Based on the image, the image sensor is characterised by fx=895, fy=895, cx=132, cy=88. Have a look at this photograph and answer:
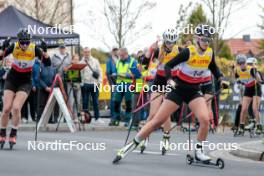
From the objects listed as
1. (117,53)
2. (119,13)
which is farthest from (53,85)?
(119,13)

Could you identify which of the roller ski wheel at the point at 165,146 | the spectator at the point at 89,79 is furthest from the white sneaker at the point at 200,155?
the spectator at the point at 89,79

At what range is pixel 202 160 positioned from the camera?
44.9ft

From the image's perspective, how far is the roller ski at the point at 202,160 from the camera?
13.4 m

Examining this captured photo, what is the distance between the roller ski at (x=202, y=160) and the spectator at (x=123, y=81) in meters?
9.71

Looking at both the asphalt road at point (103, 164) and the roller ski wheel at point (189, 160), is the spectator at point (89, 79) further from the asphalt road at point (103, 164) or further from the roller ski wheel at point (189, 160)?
the roller ski wheel at point (189, 160)

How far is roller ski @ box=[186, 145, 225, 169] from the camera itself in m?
13.4

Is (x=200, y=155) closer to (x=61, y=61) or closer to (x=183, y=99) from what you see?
(x=183, y=99)

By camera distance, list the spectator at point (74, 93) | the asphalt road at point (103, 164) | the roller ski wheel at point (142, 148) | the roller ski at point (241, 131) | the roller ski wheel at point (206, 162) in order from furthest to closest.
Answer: the spectator at point (74, 93)
the roller ski at point (241, 131)
the roller ski wheel at point (142, 148)
the roller ski wheel at point (206, 162)
the asphalt road at point (103, 164)

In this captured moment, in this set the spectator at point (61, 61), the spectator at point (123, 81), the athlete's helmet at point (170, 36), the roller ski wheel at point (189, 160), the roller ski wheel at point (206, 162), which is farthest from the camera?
the spectator at point (61, 61)

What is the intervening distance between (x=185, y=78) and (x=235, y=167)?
5.20ft

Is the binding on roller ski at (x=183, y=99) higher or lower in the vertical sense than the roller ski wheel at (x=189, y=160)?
higher

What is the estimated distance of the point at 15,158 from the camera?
570 inches

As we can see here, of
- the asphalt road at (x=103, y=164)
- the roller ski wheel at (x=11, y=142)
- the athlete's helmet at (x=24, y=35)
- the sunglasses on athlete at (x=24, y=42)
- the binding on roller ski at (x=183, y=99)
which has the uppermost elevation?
the athlete's helmet at (x=24, y=35)

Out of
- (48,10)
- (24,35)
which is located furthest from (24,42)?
(48,10)
